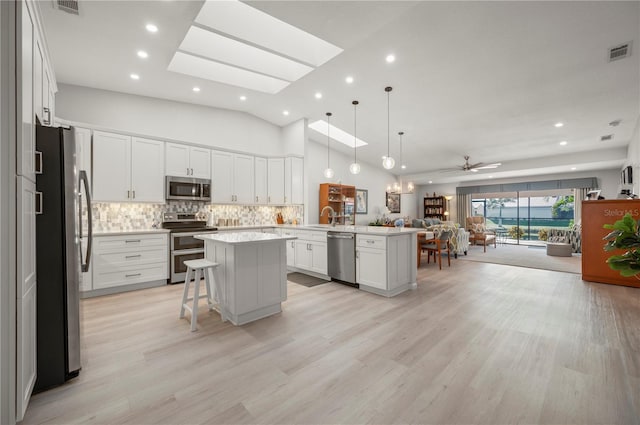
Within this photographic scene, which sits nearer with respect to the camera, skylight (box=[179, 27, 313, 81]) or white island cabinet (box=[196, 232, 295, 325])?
white island cabinet (box=[196, 232, 295, 325])

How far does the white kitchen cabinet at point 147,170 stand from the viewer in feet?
15.4

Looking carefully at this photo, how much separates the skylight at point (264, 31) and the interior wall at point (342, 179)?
2755 mm

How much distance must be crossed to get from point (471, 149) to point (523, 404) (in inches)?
288

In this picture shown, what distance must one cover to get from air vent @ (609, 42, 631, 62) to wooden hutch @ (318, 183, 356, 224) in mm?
5571

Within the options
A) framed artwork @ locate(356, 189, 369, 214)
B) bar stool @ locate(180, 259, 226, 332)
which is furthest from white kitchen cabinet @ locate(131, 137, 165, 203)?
framed artwork @ locate(356, 189, 369, 214)

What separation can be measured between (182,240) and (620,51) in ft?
22.9

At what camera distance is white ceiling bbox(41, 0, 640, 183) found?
3.16m

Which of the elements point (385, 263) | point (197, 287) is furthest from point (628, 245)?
point (197, 287)

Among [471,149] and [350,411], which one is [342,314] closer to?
[350,411]

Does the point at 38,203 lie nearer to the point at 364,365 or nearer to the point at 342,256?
the point at 364,365

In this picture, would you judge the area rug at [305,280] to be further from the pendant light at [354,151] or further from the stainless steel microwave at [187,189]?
the stainless steel microwave at [187,189]

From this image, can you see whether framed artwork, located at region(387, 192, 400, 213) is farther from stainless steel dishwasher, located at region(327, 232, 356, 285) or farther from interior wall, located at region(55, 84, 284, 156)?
stainless steel dishwasher, located at region(327, 232, 356, 285)

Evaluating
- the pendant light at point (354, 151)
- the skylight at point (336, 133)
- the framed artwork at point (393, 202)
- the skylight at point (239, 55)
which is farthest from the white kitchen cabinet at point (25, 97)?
the framed artwork at point (393, 202)

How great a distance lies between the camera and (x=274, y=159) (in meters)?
6.57
